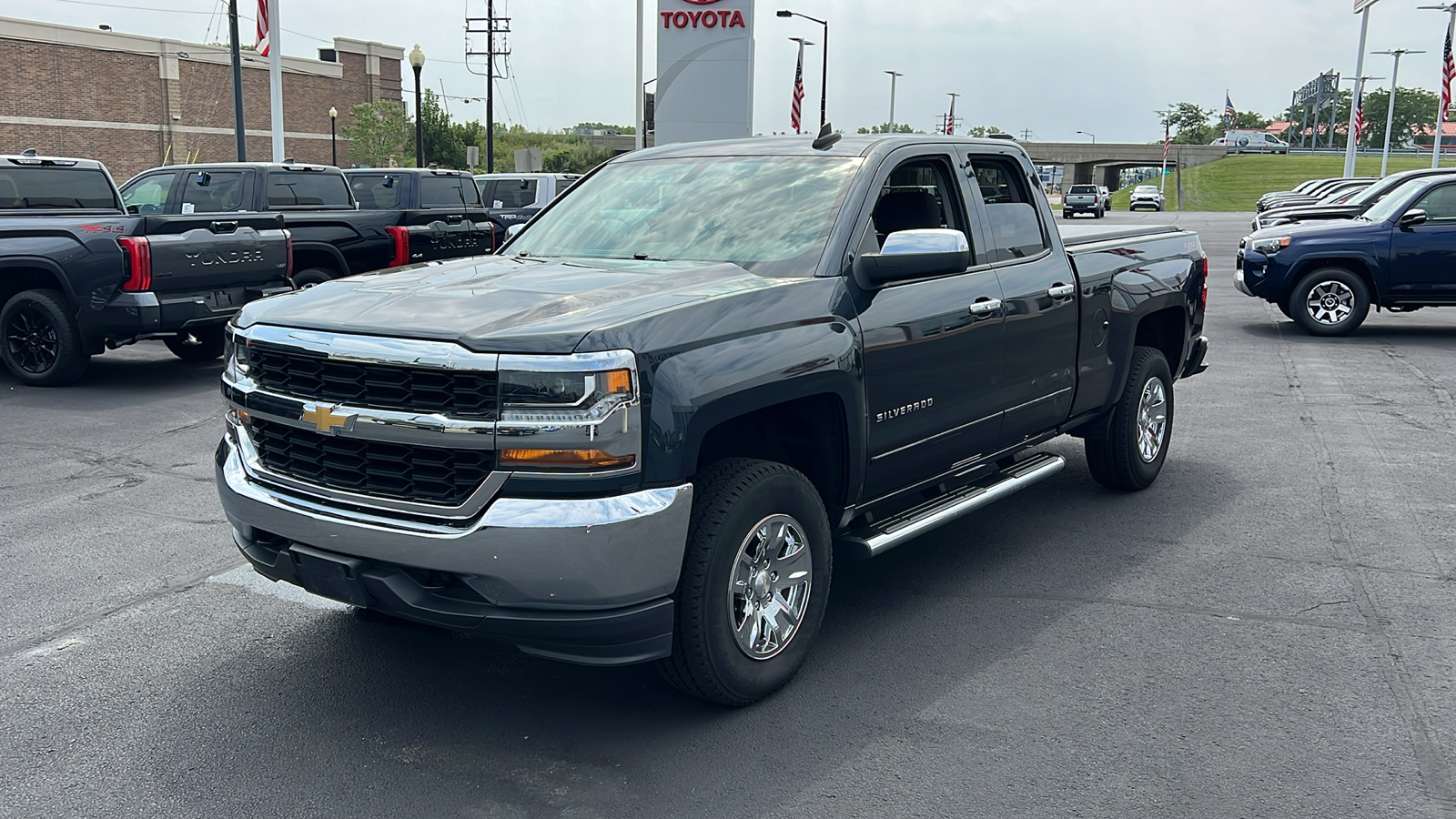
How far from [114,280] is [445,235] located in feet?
15.4

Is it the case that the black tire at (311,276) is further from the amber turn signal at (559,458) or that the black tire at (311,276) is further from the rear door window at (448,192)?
the amber turn signal at (559,458)

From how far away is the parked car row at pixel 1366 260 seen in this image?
14.3 m

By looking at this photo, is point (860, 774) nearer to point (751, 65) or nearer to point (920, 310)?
point (920, 310)

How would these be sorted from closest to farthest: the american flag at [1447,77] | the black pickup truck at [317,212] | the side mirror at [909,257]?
the side mirror at [909,257]
the black pickup truck at [317,212]
the american flag at [1447,77]

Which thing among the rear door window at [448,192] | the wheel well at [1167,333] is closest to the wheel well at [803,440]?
the wheel well at [1167,333]

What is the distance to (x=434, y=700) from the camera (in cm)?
430

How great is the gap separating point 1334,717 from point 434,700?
3091 millimetres

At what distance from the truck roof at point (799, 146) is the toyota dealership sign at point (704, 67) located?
1906 cm

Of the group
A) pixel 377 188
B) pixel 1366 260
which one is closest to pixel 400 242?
pixel 377 188

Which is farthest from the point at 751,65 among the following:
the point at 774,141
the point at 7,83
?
the point at 7,83

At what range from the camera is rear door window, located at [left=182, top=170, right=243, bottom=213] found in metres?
14.1

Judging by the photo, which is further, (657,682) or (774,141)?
(774,141)

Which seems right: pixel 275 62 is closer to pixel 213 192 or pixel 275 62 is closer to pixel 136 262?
pixel 213 192

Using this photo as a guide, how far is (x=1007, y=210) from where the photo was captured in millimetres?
5992
